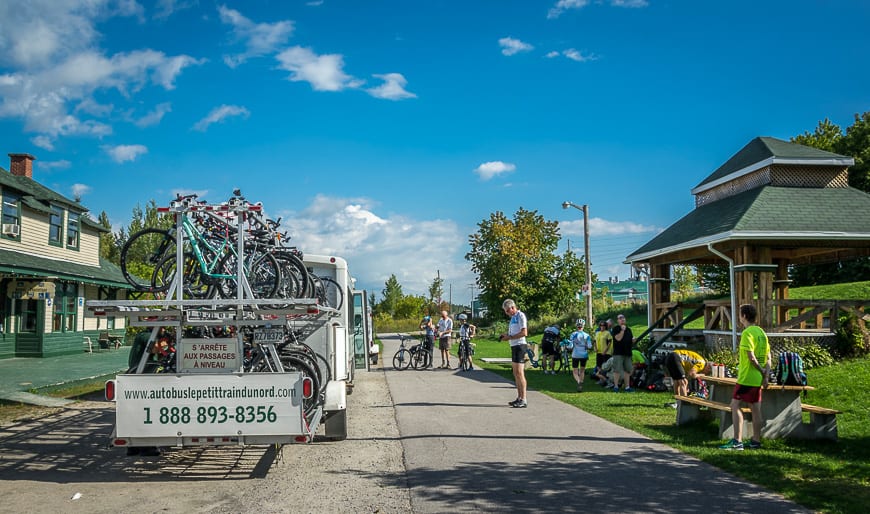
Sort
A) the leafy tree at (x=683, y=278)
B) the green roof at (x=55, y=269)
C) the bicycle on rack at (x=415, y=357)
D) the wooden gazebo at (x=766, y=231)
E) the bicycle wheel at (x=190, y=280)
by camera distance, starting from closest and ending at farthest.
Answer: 1. the bicycle wheel at (x=190, y=280)
2. the wooden gazebo at (x=766, y=231)
3. the green roof at (x=55, y=269)
4. the bicycle on rack at (x=415, y=357)
5. the leafy tree at (x=683, y=278)

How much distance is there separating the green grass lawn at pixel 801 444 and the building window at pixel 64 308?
19398 millimetres

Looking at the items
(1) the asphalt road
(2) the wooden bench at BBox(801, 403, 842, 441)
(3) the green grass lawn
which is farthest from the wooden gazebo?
(1) the asphalt road

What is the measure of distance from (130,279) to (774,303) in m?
13.1

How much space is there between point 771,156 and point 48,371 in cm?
1940

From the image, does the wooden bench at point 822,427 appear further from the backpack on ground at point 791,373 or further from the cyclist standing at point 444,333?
the cyclist standing at point 444,333

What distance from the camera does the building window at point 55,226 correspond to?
25844 mm

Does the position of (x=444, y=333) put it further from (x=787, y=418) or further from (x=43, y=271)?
(x=787, y=418)

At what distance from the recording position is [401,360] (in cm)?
2208

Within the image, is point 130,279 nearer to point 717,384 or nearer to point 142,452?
point 142,452

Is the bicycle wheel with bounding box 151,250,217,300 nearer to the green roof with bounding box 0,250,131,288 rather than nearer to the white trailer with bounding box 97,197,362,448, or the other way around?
the white trailer with bounding box 97,197,362,448

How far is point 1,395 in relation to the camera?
1346cm

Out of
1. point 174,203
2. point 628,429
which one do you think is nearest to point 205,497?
point 174,203

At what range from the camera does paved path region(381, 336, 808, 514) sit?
235 inches

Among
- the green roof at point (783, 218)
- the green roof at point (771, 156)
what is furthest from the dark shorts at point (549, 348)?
the green roof at point (771, 156)
